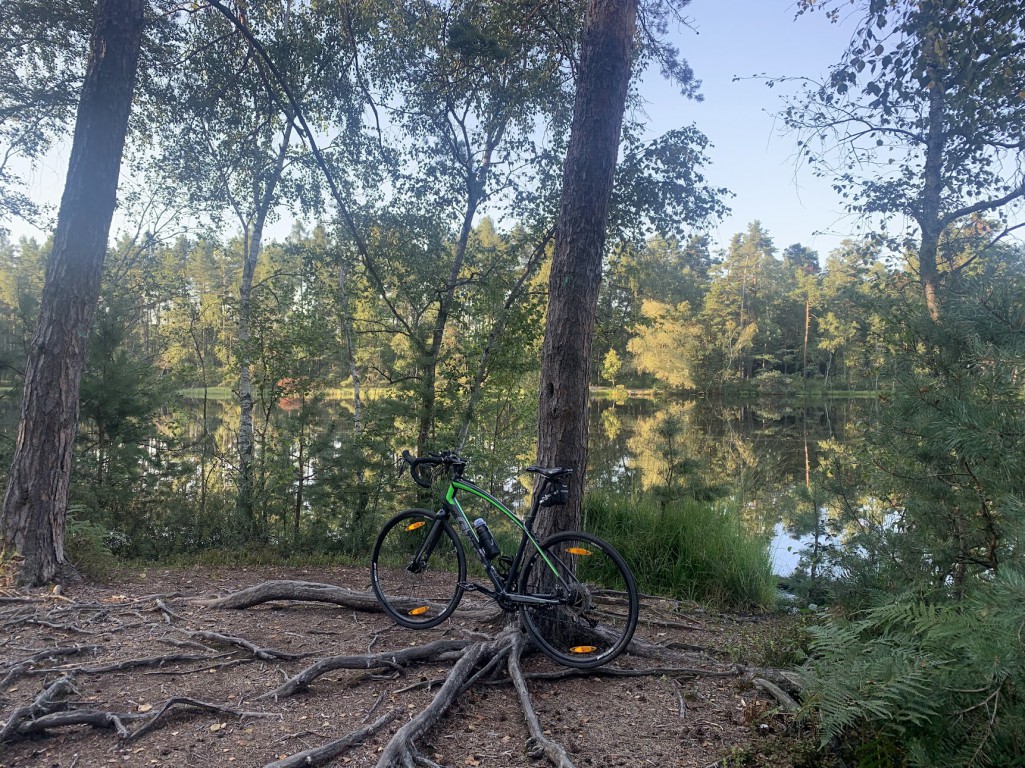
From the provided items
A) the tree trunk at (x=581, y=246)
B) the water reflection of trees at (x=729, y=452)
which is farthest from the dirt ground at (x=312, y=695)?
the water reflection of trees at (x=729, y=452)

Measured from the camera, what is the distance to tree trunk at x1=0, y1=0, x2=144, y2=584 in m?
4.63

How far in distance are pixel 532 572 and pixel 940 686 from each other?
208cm

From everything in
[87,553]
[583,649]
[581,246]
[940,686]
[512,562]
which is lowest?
[87,553]

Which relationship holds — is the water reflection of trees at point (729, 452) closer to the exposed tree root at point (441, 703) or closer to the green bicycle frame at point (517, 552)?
the green bicycle frame at point (517, 552)

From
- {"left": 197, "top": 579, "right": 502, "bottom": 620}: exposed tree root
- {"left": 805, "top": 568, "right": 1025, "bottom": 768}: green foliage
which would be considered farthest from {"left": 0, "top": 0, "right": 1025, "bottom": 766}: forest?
{"left": 197, "top": 579, "right": 502, "bottom": 620}: exposed tree root

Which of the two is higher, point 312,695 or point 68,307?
point 68,307

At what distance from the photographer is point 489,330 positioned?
844cm

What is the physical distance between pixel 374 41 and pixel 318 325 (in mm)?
4239

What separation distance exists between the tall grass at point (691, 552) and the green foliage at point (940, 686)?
4416 millimetres

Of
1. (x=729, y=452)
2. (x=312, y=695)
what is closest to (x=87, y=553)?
(x=312, y=695)

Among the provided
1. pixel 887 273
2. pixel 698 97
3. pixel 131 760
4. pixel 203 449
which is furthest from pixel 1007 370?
pixel 203 449

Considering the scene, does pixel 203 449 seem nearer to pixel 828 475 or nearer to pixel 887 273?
pixel 828 475

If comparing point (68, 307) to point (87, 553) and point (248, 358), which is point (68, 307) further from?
point (248, 358)

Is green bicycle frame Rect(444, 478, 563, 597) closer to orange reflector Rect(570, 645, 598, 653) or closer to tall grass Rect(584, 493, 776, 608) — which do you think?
orange reflector Rect(570, 645, 598, 653)
